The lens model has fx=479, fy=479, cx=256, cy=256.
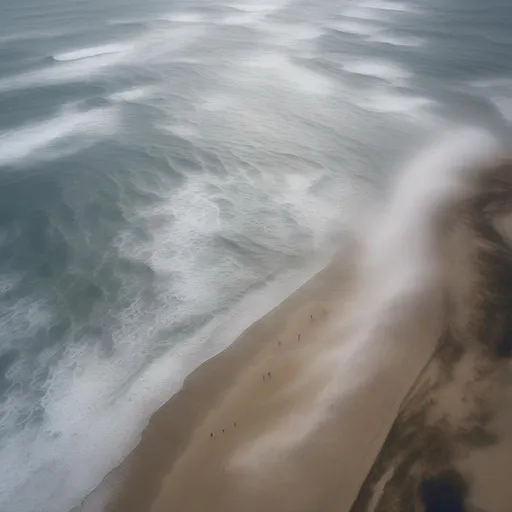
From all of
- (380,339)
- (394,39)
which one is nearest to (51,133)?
(380,339)

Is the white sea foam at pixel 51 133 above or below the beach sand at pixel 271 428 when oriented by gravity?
below

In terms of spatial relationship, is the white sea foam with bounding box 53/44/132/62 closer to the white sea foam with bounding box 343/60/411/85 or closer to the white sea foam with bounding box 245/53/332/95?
the white sea foam with bounding box 245/53/332/95

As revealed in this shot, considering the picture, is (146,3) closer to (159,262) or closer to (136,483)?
(159,262)

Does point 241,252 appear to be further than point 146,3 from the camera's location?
No

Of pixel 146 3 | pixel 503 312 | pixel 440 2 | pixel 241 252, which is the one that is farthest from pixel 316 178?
pixel 146 3

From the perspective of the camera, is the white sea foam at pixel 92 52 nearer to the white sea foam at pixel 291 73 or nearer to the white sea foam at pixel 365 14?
the white sea foam at pixel 291 73

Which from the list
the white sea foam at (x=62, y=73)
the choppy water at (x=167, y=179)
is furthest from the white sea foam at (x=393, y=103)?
the white sea foam at (x=62, y=73)
